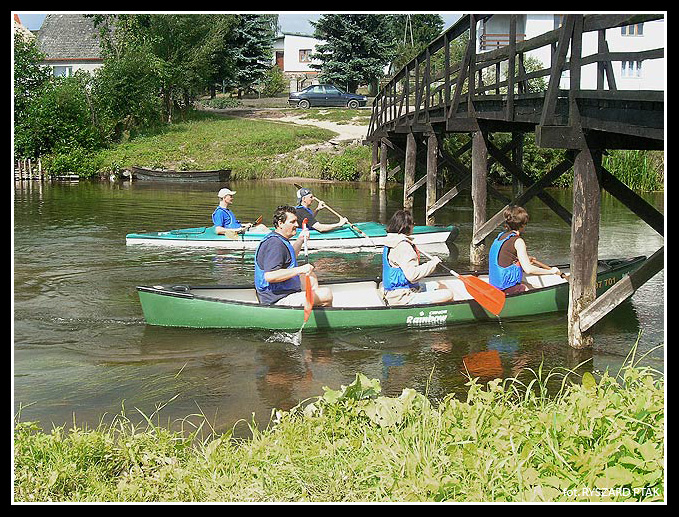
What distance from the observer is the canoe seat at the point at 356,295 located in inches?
392

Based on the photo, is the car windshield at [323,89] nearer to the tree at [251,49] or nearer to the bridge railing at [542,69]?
the tree at [251,49]

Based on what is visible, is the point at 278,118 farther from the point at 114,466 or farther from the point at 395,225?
the point at 114,466

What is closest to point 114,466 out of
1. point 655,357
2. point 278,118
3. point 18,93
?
point 655,357

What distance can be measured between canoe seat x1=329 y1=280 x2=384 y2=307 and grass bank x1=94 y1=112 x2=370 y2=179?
20.6m

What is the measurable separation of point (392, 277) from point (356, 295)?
726 millimetres

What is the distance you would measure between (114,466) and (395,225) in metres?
4.69

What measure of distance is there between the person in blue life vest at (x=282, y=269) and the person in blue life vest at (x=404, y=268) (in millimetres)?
712

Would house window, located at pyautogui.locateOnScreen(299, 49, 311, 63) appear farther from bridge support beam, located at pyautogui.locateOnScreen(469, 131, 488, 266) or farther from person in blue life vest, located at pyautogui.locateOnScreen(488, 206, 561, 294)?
person in blue life vest, located at pyautogui.locateOnScreen(488, 206, 561, 294)

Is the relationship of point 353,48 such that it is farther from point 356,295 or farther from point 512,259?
point 512,259

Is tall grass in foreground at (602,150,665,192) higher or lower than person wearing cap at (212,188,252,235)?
higher

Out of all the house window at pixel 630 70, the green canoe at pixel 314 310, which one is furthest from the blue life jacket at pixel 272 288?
the house window at pixel 630 70

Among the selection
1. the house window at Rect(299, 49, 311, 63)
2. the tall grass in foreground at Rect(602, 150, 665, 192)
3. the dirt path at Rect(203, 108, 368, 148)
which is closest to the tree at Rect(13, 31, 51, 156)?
the dirt path at Rect(203, 108, 368, 148)

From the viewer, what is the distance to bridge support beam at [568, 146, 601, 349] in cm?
809
